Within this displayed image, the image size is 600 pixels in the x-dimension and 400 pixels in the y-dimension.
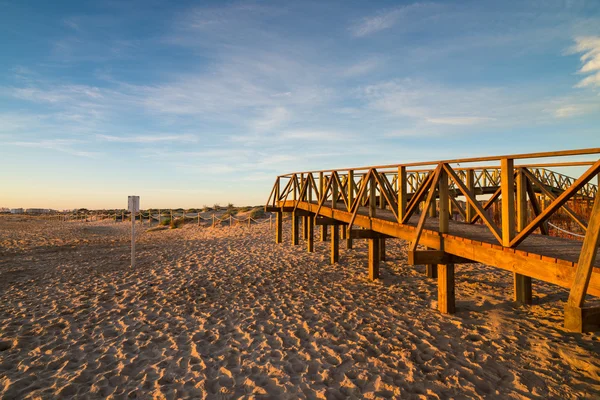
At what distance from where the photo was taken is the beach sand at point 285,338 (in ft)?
11.5

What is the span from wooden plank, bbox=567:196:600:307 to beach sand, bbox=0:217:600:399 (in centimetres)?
140

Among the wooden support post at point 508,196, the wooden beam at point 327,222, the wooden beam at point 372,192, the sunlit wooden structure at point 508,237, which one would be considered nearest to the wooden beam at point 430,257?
the sunlit wooden structure at point 508,237

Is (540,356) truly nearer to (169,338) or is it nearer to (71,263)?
(169,338)

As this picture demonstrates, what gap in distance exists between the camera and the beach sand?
3498 millimetres

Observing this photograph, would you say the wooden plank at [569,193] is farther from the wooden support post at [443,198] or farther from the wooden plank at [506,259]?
the wooden support post at [443,198]

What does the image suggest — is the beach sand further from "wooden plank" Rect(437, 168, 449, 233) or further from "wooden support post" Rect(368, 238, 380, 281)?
"wooden plank" Rect(437, 168, 449, 233)

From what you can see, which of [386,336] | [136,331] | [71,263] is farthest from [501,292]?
[71,263]

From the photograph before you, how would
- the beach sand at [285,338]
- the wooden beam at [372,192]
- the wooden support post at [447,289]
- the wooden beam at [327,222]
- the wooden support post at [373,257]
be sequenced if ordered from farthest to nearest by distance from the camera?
1. the wooden beam at [327,222]
2. the wooden support post at [373,257]
3. the wooden beam at [372,192]
4. the wooden support post at [447,289]
5. the beach sand at [285,338]

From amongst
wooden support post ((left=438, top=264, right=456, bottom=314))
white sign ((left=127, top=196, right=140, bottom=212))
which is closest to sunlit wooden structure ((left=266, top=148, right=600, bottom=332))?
wooden support post ((left=438, top=264, right=456, bottom=314))

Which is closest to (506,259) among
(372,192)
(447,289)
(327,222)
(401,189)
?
(447,289)

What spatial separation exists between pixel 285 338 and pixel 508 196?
3427 mm

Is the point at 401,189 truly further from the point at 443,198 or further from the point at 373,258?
the point at 373,258

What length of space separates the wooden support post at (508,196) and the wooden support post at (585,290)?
1.09 meters

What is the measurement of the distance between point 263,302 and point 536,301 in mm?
5101
